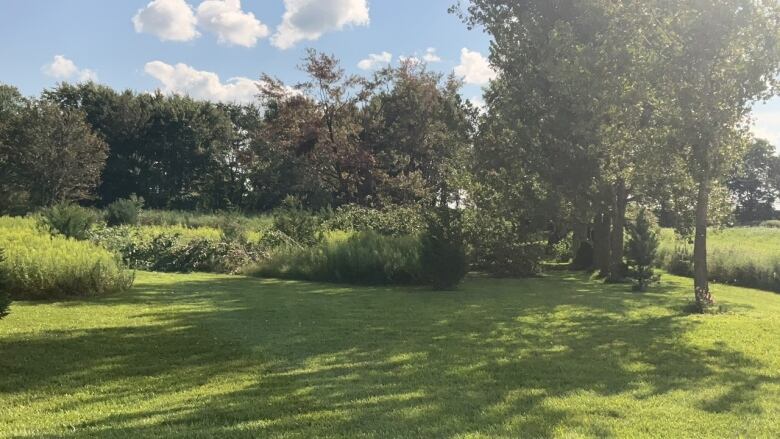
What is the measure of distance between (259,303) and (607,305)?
657 cm

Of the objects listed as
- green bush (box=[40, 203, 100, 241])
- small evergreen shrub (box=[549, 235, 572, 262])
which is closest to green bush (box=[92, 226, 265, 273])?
green bush (box=[40, 203, 100, 241])

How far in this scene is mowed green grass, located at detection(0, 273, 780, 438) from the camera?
4.03m

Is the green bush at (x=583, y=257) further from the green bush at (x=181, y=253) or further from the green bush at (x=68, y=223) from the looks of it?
the green bush at (x=68, y=223)

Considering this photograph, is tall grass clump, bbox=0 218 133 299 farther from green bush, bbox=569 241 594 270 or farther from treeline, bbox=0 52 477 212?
green bush, bbox=569 241 594 270

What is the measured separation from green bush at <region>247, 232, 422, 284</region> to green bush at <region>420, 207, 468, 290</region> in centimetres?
55

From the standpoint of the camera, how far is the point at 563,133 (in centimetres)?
1232

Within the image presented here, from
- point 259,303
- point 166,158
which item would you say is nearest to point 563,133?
point 259,303

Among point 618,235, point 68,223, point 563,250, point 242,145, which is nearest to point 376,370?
point 68,223

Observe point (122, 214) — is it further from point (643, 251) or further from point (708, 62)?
point (708, 62)

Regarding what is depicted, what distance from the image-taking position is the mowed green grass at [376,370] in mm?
4031

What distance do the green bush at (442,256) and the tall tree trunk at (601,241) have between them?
7.62 m

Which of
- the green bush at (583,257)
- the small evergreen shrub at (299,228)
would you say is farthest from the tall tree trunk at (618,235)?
the small evergreen shrub at (299,228)

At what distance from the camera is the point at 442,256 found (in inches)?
506

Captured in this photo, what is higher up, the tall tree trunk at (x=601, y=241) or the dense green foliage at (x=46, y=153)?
the dense green foliage at (x=46, y=153)
